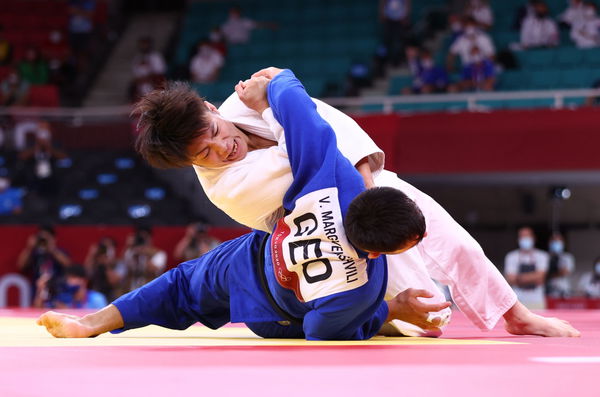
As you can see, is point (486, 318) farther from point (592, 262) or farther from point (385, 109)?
point (592, 262)

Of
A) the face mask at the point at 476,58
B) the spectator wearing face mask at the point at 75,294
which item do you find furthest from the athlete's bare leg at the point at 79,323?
the face mask at the point at 476,58

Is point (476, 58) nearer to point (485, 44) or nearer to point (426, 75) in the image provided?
point (485, 44)

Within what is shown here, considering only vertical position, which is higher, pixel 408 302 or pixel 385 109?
pixel 385 109

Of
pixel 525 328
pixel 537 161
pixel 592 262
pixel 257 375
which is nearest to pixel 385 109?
pixel 537 161

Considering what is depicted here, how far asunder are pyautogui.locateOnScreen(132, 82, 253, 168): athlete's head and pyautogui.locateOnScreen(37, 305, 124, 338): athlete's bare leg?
510 mm

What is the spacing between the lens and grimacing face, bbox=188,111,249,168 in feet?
8.05

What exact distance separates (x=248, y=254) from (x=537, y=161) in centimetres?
683

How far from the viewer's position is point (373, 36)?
465 inches

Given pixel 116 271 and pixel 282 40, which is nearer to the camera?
pixel 116 271

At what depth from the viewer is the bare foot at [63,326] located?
103 inches

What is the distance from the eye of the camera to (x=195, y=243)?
27.7 ft

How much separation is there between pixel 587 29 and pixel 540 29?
491mm

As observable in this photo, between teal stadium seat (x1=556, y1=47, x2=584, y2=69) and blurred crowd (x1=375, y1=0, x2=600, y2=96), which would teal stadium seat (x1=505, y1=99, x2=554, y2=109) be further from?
teal stadium seat (x1=556, y1=47, x2=584, y2=69)

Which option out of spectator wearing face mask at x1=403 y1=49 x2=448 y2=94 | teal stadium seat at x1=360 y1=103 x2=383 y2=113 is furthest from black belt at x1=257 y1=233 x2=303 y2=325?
spectator wearing face mask at x1=403 y1=49 x2=448 y2=94
